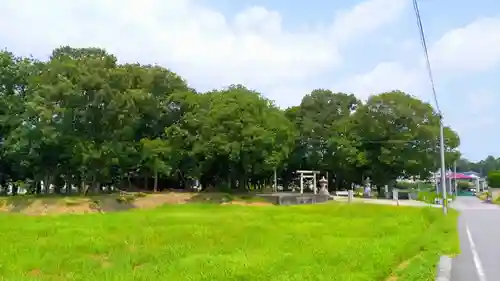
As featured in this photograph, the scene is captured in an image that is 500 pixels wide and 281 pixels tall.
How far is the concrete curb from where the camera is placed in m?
10.1

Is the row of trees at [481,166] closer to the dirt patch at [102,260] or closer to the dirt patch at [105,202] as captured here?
the dirt patch at [105,202]

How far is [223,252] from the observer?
45.7ft

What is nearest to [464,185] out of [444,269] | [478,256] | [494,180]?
[494,180]

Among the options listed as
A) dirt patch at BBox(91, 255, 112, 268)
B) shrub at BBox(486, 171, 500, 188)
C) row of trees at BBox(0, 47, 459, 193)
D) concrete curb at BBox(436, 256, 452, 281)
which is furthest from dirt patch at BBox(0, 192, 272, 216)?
shrub at BBox(486, 171, 500, 188)

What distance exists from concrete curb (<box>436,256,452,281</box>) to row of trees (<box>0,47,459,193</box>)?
31.4 m

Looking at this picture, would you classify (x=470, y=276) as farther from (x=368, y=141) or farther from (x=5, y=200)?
(x=368, y=141)

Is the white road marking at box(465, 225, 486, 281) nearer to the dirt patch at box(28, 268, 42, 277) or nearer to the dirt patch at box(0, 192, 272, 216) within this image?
the dirt patch at box(28, 268, 42, 277)

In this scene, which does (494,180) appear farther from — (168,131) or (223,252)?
(223,252)

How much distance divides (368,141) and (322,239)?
40.5m

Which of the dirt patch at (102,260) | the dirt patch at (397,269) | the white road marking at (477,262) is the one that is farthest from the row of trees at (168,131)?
the dirt patch at (397,269)

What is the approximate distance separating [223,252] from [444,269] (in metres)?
5.75

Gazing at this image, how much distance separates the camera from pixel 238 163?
47062 mm

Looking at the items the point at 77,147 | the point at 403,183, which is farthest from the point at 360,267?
the point at 403,183

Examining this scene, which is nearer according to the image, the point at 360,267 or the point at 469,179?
the point at 360,267
